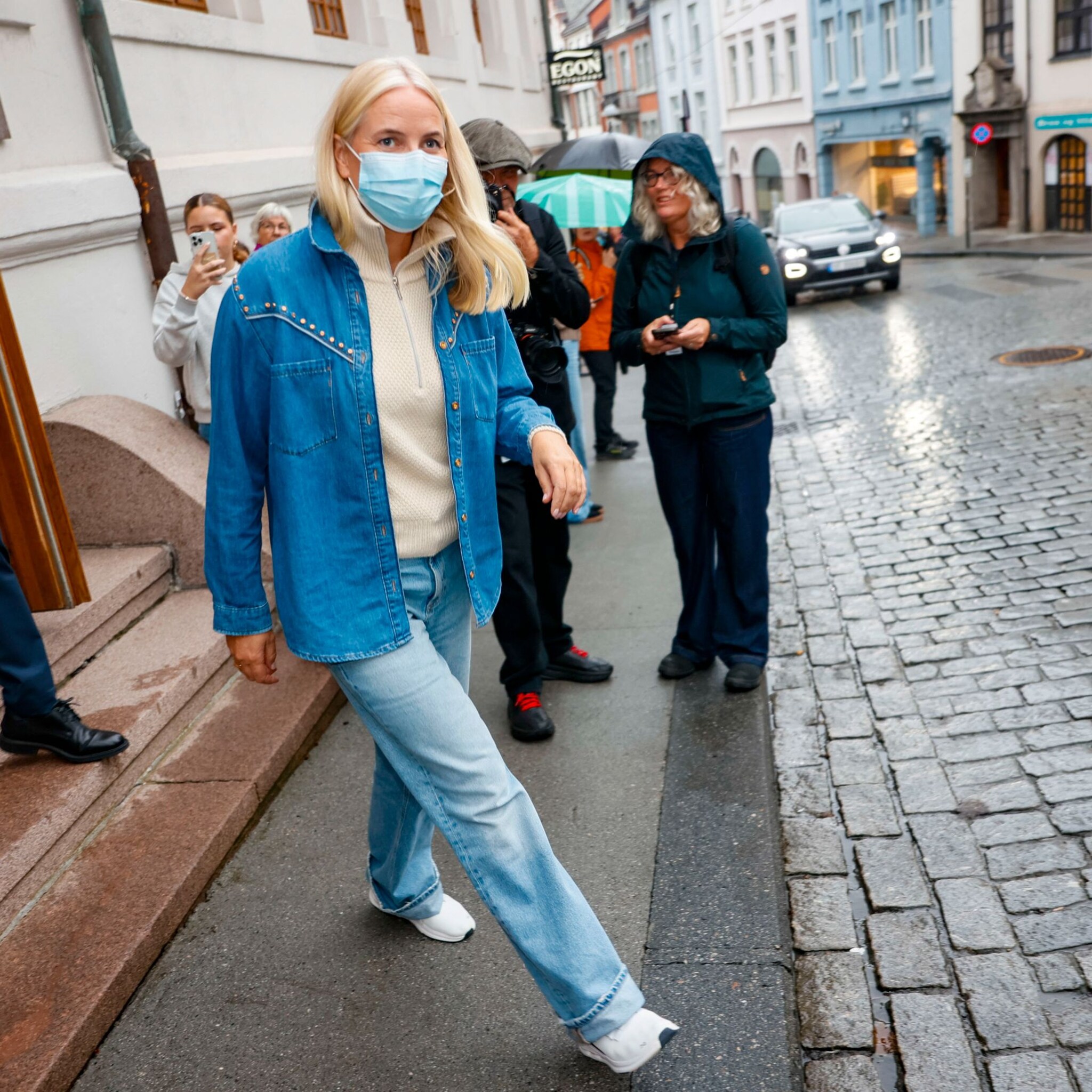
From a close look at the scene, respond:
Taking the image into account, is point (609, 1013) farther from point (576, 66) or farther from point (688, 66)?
point (688, 66)

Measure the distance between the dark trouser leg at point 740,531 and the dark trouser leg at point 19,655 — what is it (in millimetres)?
2402

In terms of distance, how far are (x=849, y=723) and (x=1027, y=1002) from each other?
167 cm

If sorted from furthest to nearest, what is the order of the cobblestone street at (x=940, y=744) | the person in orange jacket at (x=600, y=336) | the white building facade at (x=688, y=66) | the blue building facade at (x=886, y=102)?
the white building facade at (x=688, y=66)
the blue building facade at (x=886, y=102)
the person in orange jacket at (x=600, y=336)
the cobblestone street at (x=940, y=744)

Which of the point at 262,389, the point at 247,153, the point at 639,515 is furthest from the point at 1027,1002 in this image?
the point at 247,153

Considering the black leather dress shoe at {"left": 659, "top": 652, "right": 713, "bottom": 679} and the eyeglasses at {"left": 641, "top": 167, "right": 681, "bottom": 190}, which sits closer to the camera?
the eyeglasses at {"left": 641, "top": 167, "right": 681, "bottom": 190}

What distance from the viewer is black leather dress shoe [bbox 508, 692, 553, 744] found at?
14.8ft

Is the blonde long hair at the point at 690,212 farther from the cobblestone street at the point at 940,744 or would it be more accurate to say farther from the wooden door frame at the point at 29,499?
the wooden door frame at the point at 29,499

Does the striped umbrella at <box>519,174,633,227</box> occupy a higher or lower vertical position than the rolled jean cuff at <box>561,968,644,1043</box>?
higher

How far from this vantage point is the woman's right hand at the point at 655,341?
441cm

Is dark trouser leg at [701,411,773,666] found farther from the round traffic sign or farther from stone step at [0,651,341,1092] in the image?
the round traffic sign

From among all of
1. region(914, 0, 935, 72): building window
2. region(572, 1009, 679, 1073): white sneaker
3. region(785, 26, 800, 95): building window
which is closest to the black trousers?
region(572, 1009, 679, 1073): white sneaker

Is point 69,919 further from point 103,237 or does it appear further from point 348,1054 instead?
point 103,237

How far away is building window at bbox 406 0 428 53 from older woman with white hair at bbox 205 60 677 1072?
1083cm

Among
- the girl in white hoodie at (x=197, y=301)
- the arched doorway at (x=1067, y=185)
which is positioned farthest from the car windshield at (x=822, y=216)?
the girl in white hoodie at (x=197, y=301)
